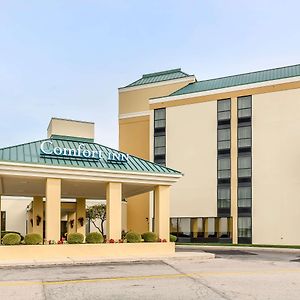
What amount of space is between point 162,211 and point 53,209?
7.60 m

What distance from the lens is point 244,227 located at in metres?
55.1

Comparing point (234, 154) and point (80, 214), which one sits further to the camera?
point (234, 154)

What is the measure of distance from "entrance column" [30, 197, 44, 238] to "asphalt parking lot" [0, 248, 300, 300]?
60.8ft

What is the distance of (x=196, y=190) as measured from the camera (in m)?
58.2

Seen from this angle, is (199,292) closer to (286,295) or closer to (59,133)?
(286,295)

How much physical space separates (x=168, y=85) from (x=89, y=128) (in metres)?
33.9

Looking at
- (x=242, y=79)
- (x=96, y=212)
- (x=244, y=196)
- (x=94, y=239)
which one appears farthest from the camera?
(x=242, y=79)

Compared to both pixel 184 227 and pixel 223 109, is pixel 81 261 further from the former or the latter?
pixel 223 109

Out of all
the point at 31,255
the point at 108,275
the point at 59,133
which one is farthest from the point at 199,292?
the point at 59,133

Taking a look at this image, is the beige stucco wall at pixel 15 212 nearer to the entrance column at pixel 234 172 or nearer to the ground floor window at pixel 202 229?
the ground floor window at pixel 202 229

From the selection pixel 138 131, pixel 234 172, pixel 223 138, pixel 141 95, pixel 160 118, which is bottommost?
pixel 234 172

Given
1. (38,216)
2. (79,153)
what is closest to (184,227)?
(38,216)

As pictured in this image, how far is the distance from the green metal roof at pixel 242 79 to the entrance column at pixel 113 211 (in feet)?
102

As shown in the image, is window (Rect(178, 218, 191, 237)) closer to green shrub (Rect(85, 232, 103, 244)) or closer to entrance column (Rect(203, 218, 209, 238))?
entrance column (Rect(203, 218, 209, 238))
